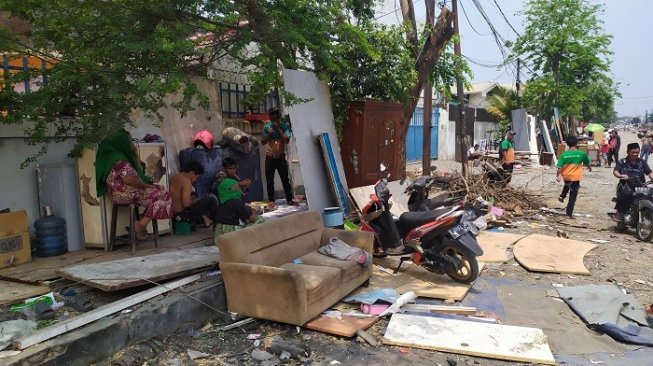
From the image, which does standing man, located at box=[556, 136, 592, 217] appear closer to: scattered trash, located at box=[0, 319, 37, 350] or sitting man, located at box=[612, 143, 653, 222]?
sitting man, located at box=[612, 143, 653, 222]

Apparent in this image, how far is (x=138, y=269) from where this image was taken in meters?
4.97

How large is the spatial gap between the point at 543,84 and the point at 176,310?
27.1m

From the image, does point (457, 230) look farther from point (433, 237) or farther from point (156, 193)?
point (156, 193)

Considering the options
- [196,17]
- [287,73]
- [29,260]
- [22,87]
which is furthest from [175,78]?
[287,73]

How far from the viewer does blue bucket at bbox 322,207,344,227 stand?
7.78 m

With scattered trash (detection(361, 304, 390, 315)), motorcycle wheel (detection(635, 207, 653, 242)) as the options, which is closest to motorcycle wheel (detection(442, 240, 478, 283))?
scattered trash (detection(361, 304, 390, 315))

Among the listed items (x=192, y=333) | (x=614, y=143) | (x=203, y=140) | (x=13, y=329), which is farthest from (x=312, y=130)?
(x=614, y=143)

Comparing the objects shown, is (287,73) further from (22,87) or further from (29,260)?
(29,260)

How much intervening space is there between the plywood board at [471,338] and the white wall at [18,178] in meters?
4.41

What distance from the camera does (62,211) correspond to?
5.94 metres

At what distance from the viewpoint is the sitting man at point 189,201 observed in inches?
269

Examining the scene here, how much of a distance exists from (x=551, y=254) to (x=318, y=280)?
4.33 m

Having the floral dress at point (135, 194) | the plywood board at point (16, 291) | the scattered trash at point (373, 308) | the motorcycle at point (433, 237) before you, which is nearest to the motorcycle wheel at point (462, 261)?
the motorcycle at point (433, 237)

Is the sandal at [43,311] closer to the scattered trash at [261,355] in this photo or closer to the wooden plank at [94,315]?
the wooden plank at [94,315]
